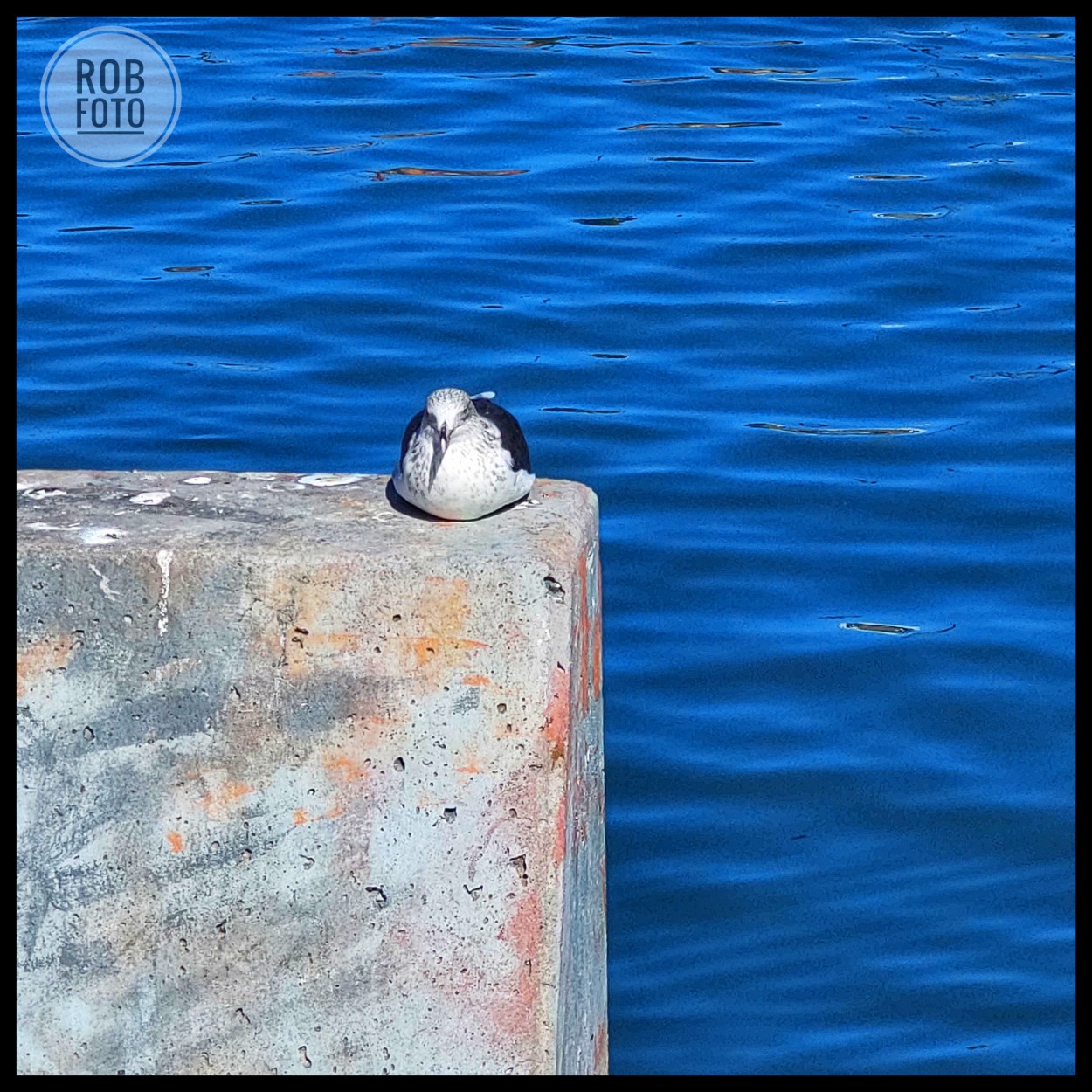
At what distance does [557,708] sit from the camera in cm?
383

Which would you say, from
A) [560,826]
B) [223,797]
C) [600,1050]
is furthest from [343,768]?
[600,1050]

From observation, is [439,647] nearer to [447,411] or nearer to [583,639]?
[583,639]

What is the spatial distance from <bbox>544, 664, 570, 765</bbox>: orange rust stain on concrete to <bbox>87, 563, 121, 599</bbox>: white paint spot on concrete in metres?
0.97

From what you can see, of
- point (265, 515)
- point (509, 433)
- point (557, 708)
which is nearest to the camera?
point (557, 708)

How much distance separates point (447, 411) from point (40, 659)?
1.07 m

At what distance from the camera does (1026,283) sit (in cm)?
1009

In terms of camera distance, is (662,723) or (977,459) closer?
(662,723)

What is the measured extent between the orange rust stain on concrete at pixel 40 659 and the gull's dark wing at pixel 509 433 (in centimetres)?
90

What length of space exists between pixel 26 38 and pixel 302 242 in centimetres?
438

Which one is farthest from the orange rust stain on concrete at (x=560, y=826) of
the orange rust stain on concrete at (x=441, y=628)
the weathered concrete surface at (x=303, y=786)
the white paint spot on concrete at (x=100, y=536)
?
the white paint spot on concrete at (x=100, y=536)

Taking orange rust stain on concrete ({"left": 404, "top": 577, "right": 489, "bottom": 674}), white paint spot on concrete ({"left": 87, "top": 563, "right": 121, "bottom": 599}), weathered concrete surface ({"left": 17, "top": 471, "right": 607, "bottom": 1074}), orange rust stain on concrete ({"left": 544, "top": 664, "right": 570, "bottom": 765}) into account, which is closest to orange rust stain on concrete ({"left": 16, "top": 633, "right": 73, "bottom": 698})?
weathered concrete surface ({"left": 17, "top": 471, "right": 607, "bottom": 1074})

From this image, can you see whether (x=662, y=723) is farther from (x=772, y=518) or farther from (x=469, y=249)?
(x=469, y=249)

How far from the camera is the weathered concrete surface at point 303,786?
3.88 meters

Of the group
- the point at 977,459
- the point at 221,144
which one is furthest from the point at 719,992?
the point at 221,144
